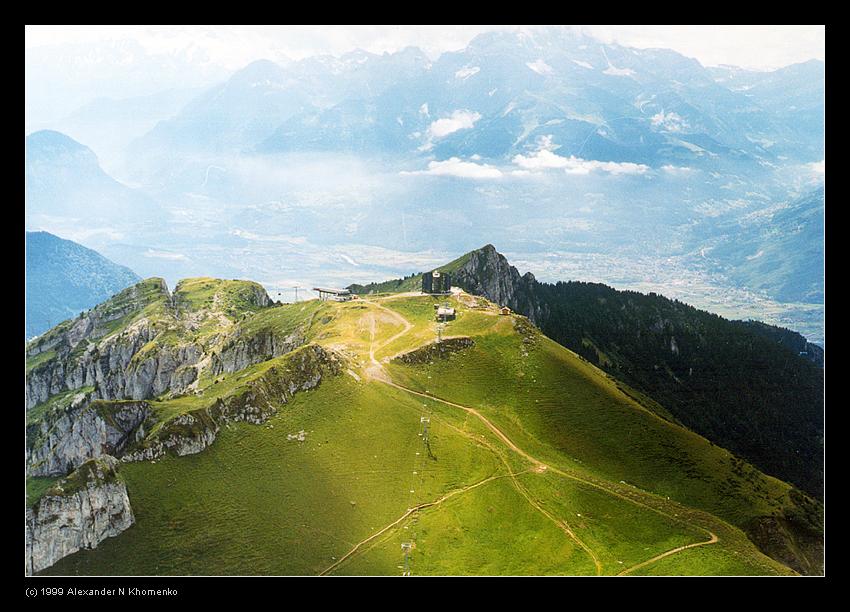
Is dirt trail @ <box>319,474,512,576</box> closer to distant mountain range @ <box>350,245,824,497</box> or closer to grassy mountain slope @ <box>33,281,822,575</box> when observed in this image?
grassy mountain slope @ <box>33,281,822,575</box>

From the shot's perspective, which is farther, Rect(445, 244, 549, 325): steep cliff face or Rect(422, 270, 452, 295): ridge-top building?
Rect(445, 244, 549, 325): steep cliff face

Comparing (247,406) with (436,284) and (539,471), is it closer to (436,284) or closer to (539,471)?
(539,471)

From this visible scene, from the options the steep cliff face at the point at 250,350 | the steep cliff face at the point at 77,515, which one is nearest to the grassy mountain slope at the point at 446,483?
the steep cliff face at the point at 77,515

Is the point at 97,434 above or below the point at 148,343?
above

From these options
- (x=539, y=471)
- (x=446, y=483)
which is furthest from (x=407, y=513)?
(x=539, y=471)

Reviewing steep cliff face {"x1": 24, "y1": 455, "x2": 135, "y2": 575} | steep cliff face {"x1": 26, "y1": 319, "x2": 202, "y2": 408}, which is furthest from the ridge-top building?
steep cliff face {"x1": 24, "y1": 455, "x2": 135, "y2": 575}
